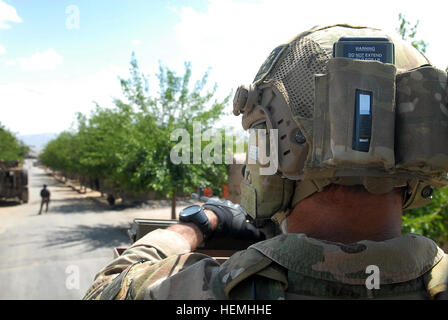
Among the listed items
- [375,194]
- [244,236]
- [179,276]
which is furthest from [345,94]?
[244,236]

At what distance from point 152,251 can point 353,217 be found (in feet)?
2.76

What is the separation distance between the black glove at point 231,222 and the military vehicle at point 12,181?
61.1 ft

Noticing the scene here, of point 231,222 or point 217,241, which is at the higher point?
point 231,222

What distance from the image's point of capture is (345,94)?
1121mm

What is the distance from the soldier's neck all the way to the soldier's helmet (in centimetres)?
5

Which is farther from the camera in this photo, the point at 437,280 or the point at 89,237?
the point at 89,237

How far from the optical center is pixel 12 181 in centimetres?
1831

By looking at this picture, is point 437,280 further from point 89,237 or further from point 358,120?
point 89,237

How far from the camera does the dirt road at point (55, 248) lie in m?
6.46

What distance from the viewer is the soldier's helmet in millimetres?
1120

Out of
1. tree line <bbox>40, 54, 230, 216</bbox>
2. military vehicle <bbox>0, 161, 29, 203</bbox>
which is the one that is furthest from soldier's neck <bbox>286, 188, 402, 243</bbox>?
military vehicle <bbox>0, 161, 29, 203</bbox>

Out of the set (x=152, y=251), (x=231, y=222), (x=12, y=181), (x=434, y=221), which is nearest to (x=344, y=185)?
(x=152, y=251)

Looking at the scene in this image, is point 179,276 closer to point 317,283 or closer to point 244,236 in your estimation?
point 317,283

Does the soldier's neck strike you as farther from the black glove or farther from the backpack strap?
the black glove
